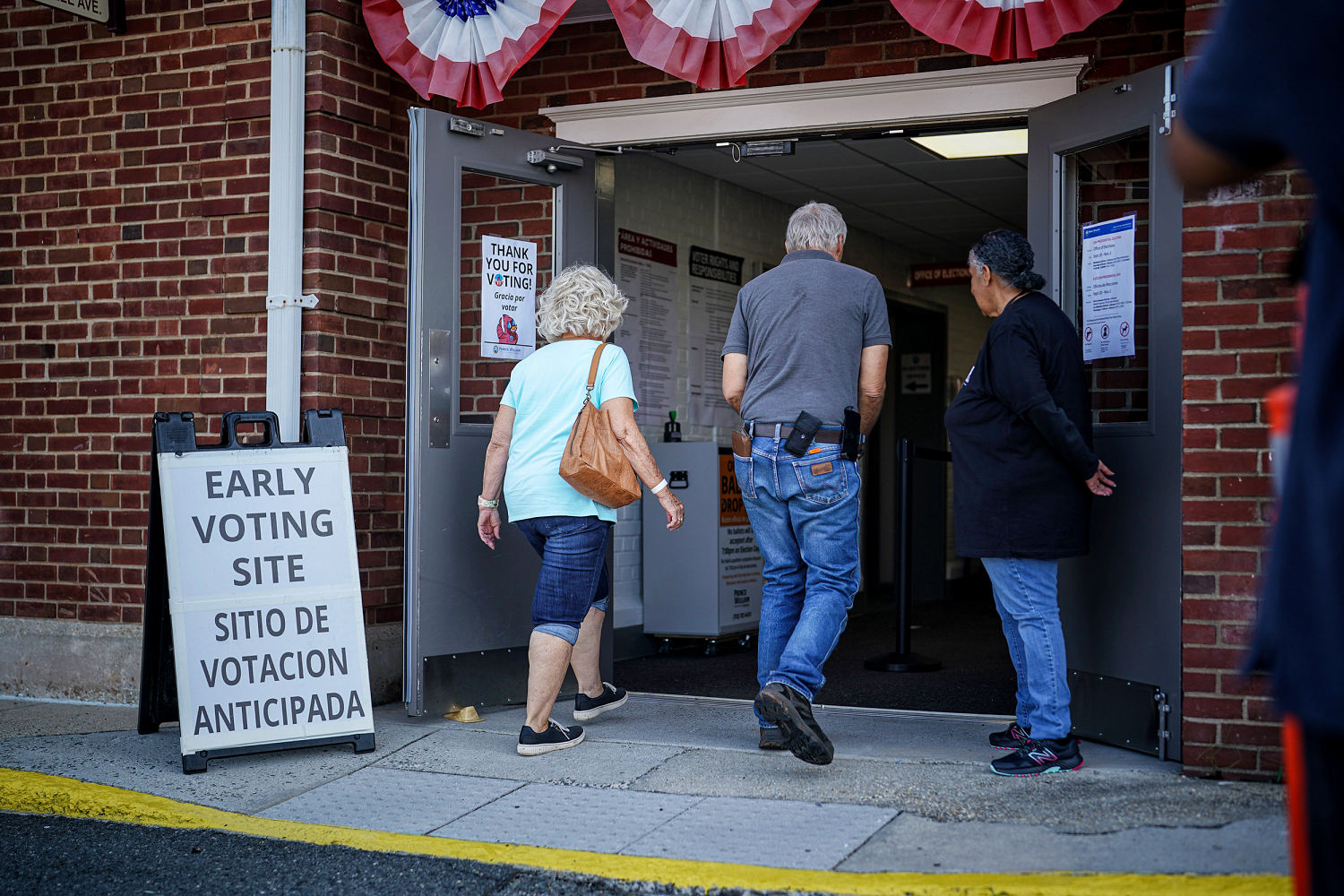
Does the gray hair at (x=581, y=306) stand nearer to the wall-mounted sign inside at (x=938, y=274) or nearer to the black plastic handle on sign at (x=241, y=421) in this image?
the black plastic handle on sign at (x=241, y=421)

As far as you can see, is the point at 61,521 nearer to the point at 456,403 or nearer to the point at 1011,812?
the point at 456,403

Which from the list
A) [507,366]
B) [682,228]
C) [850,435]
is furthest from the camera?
[682,228]

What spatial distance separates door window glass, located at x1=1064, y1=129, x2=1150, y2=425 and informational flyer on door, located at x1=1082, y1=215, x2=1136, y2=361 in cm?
2

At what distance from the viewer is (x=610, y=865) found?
3.22 meters

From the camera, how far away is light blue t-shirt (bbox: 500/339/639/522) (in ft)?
14.6

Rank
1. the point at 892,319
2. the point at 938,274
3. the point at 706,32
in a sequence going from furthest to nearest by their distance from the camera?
1. the point at 892,319
2. the point at 938,274
3. the point at 706,32

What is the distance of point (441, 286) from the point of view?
16.6 ft

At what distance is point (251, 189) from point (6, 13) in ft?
5.82

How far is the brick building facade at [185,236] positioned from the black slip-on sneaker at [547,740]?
4.23 ft

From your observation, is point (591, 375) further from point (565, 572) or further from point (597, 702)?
point (597, 702)

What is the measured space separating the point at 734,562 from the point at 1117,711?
347 cm

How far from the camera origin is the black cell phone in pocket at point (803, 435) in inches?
165

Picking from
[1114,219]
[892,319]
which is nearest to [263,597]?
[1114,219]

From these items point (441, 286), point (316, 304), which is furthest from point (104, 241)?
point (441, 286)
